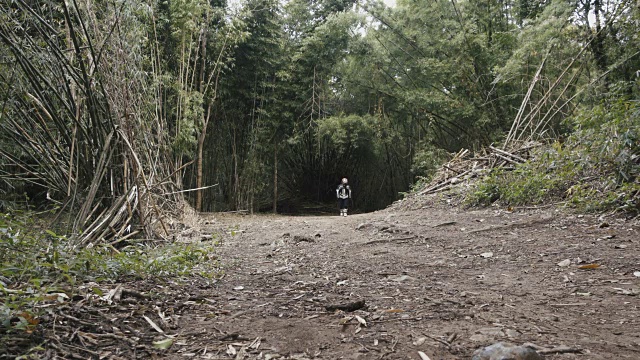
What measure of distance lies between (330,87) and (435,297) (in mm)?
9758

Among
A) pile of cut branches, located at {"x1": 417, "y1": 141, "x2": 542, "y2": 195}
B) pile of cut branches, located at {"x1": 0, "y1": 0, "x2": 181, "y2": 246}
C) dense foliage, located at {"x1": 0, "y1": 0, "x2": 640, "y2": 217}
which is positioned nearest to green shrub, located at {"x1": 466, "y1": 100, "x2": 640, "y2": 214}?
pile of cut branches, located at {"x1": 417, "y1": 141, "x2": 542, "y2": 195}

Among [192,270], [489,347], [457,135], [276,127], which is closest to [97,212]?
[192,270]

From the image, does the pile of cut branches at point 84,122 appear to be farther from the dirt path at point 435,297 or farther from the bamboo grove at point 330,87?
the dirt path at point 435,297

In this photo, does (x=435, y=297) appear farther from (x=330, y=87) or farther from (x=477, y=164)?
(x=330, y=87)

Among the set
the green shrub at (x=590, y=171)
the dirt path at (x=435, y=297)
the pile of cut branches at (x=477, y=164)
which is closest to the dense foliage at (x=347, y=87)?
the pile of cut branches at (x=477, y=164)

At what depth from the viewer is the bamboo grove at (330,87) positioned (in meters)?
4.77

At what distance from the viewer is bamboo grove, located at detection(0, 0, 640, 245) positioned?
477 centimetres

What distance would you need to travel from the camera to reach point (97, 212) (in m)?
3.32

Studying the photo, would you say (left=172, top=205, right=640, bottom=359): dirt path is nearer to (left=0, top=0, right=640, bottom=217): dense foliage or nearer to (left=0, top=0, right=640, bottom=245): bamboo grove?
(left=0, top=0, right=640, bottom=245): bamboo grove

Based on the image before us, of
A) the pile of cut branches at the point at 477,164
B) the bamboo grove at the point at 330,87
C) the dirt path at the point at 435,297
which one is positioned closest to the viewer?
the dirt path at the point at 435,297

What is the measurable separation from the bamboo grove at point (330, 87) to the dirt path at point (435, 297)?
1.72m

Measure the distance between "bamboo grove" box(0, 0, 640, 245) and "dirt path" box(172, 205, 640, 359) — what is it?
5.66 ft

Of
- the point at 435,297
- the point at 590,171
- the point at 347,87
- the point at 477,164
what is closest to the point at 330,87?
the point at 347,87

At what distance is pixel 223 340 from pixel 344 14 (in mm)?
9368
